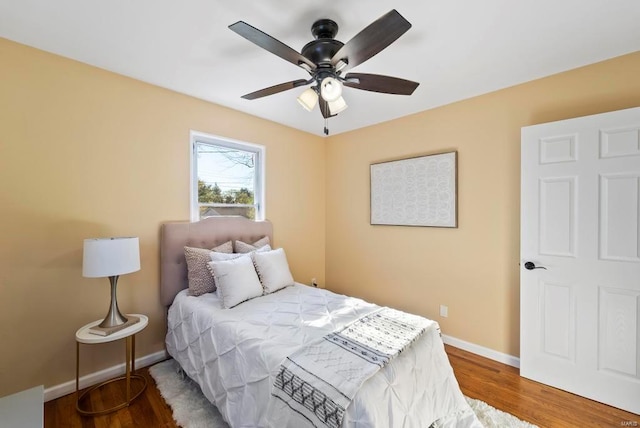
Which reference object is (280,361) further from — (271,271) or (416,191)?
(416,191)

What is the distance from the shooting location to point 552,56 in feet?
6.56

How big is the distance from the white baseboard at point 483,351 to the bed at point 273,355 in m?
1.08

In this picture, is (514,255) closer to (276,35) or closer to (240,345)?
(240,345)

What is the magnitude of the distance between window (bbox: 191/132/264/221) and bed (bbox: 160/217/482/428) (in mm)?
414

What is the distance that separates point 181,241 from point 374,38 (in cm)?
227

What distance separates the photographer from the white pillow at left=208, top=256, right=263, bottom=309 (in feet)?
7.13

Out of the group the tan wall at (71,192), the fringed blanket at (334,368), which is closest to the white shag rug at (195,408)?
the tan wall at (71,192)

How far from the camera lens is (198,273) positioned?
2400 mm

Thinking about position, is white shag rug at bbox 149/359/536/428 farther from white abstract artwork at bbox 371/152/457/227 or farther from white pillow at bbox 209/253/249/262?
white abstract artwork at bbox 371/152/457/227

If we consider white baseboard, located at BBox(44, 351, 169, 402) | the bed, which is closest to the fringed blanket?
the bed

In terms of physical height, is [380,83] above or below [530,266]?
above

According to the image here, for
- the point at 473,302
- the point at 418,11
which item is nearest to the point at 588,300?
the point at 473,302

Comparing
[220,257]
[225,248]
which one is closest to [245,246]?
[225,248]

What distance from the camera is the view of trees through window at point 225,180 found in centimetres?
284
